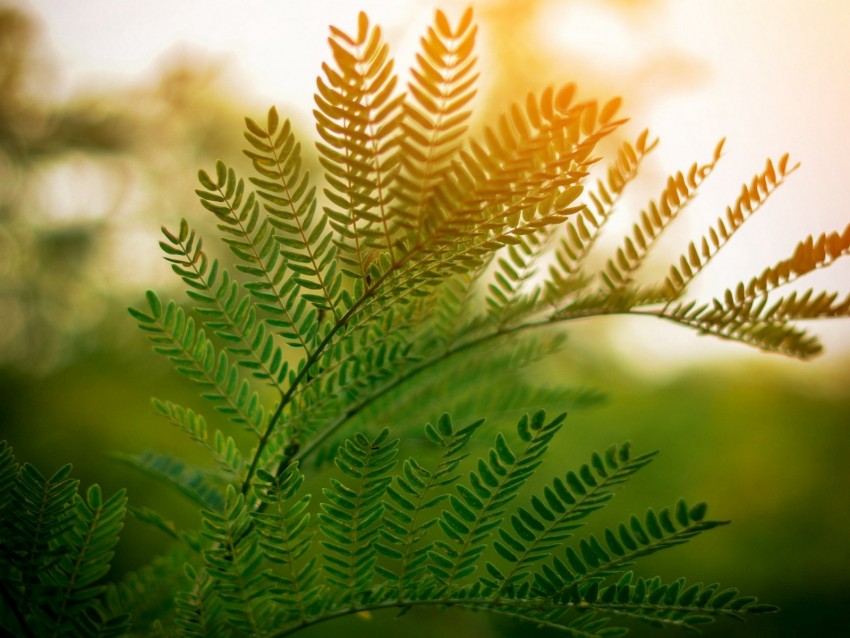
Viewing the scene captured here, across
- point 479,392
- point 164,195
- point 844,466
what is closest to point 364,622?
point 479,392

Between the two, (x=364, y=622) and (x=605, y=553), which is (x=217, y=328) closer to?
(x=605, y=553)

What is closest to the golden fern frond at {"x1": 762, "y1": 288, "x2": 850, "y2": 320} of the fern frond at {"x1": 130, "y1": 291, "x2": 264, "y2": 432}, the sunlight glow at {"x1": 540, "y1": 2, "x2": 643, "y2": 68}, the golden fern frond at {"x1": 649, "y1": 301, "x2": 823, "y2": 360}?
the golden fern frond at {"x1": 649, "y1": 301, "x2": 823, "y2": 360}

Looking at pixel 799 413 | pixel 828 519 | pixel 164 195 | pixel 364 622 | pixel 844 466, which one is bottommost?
pixel 364 622

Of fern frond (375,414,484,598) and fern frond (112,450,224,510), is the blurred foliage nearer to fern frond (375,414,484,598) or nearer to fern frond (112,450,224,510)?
fern frond (112,450,224,510)

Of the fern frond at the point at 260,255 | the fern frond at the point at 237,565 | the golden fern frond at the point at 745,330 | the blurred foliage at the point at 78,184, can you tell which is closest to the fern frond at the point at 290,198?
the fern frond at the point at 260,255

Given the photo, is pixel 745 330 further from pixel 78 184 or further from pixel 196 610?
pixel 78 184

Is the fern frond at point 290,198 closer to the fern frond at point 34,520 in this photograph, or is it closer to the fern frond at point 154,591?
the fern frond at point 34,520
